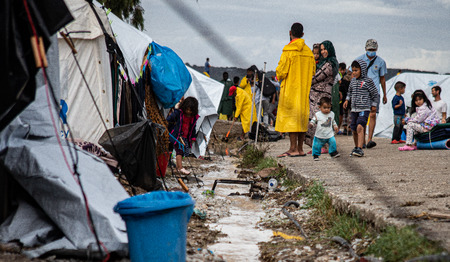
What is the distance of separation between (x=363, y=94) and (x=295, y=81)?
1.05 meters

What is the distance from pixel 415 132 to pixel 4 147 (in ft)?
23.0

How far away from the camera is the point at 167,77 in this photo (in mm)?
6305

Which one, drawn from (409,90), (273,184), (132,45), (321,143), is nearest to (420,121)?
(321,143)

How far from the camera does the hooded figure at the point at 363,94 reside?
754 cm

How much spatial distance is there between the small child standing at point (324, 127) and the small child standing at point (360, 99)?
65 cm

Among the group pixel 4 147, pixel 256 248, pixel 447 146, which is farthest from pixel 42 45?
pixel 447 146

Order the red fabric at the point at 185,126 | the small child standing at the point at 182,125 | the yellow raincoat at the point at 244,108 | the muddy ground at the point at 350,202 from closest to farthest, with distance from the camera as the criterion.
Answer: the muddy ground at the point at 350,202, the small child standing at the point at 182,125, the red fabric at the point at 185,126, the yellow raincoat at the point at 244,108

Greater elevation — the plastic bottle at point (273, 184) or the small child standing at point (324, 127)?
the small child standing at point (324, 127)

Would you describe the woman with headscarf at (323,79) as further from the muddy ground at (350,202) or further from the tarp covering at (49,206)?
the tarp covering at (49,206)

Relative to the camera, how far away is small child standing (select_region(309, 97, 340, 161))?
22.9 ft

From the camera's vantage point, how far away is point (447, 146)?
813cm

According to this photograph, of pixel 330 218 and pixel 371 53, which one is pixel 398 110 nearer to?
pixel 371 53

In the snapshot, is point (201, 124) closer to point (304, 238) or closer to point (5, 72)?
point (304, 238)

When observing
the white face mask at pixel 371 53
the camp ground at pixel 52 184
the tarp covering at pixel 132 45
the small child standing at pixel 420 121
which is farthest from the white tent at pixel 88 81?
the small child standing at pixel 420 121
